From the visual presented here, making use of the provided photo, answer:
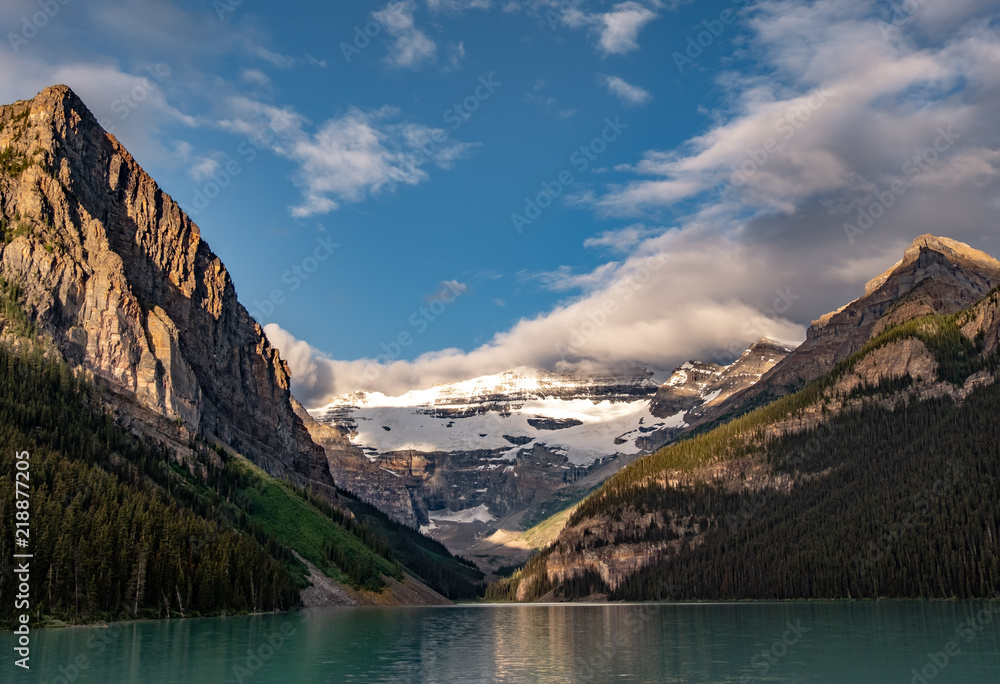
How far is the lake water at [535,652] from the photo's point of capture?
64000 millimetres

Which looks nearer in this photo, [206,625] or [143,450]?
[206,625]

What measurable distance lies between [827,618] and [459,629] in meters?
56.3

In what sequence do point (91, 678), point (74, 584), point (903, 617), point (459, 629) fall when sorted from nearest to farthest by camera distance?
point (91, 678) → point (74, 584) → point (903, 617) → point (459, 629)

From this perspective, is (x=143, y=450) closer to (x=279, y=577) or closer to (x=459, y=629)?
(x=279, y=577)

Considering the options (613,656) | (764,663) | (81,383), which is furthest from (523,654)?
(81,383)

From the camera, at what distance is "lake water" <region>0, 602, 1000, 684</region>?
6400 centimetres

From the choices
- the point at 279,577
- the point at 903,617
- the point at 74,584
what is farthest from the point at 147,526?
the point at 903,617

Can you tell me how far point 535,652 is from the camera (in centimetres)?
8931

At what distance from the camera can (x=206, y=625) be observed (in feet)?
382

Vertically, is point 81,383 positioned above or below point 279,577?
above

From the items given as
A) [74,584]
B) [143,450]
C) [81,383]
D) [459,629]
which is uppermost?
[81,383]

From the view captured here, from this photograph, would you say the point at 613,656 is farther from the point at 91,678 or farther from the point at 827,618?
the point at 827,618

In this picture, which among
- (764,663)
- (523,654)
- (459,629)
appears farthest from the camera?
(459,629)

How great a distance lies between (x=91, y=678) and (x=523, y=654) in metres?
42.1
